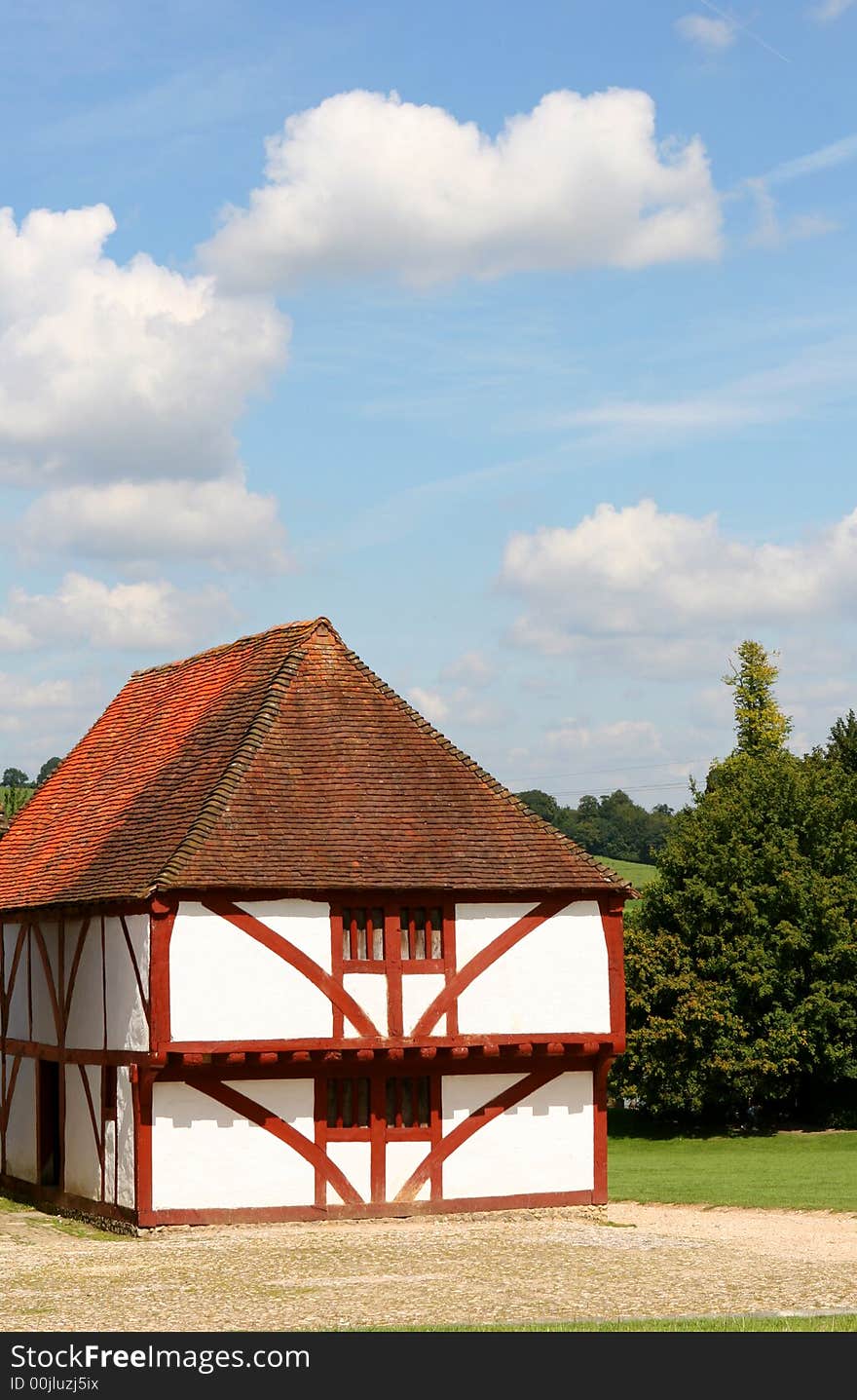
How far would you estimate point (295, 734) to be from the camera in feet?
91.8

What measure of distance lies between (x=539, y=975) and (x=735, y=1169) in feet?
45.1

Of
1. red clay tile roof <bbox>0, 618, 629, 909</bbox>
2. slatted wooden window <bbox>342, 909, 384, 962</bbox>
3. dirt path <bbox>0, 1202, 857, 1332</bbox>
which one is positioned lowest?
dirt path <bbox>0, 1202, 857, 1332</bbox>

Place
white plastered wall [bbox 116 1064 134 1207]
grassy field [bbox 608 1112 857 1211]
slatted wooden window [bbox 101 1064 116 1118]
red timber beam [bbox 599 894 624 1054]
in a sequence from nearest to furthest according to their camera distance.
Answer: white plastered wall [bbox 116 1064 134 1207] < slatted wooden window [bbox 101 1064 116 1118] < red timber beam [bbox 599 894 624 1054] < grassy field [bbox 608 1112 857 1211]

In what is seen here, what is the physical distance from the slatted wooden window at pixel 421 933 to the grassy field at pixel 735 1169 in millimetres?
7074

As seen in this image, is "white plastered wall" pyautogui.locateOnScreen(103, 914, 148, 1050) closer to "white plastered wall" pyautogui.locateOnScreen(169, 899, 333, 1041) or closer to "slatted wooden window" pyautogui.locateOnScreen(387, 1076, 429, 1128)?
"white plastered wall" pyautogui.locateOnScreen(169, 899, 333, 1041)

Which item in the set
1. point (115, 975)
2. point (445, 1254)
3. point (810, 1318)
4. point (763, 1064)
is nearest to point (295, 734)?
point (115, 975)

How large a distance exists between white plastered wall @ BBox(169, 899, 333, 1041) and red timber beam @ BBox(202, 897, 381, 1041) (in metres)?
0.06

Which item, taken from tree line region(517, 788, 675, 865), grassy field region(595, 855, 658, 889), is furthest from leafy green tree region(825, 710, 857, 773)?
tree line region(517, 788, 675, 865)

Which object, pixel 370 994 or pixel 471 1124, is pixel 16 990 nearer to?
pixel 370 994

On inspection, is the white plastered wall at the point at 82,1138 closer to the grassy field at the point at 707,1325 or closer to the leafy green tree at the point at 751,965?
the grassy field at the point at 707,1325

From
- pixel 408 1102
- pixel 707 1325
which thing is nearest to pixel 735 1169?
pixel 408 1102

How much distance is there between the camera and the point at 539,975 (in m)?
27.0

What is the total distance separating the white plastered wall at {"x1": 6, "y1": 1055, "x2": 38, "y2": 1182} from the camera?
3061 cm

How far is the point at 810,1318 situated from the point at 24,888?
58.5 ft
